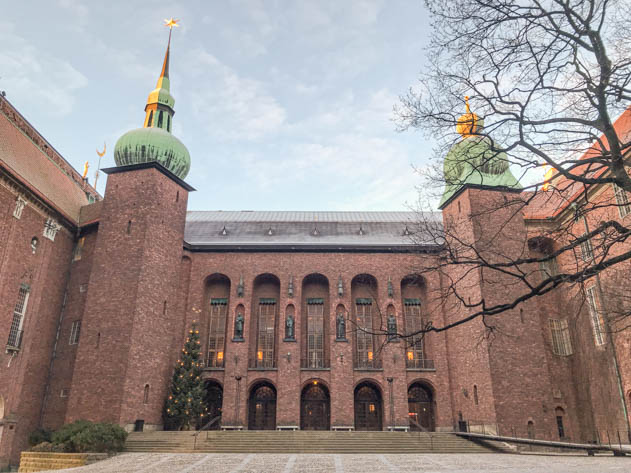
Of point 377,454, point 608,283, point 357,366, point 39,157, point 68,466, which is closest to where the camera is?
point 68,466

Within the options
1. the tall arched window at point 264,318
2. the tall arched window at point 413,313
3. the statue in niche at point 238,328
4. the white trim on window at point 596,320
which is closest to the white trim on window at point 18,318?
the statue in niche at point 238,328

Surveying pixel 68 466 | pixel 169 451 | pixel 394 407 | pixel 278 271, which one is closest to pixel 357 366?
pixel 394 407

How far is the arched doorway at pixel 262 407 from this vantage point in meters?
27.0

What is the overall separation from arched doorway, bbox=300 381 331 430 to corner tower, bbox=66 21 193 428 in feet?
25.5

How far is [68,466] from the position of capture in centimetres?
1666

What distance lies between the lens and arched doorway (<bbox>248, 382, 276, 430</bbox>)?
26953 millimetres

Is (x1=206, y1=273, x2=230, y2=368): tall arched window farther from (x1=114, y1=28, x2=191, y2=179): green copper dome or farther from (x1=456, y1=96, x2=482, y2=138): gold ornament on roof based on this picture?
(x1=456, y1=96, x2=482, y2=138): gold ornament on roof

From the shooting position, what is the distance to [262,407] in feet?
89.6

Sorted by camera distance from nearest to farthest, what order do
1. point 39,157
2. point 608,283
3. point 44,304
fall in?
point 608,283 → point 44,304 → point 39,157

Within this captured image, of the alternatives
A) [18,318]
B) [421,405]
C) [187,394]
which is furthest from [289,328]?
[18,318]

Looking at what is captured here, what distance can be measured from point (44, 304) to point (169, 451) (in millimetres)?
9931

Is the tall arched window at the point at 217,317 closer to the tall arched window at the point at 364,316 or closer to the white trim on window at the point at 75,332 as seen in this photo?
the white trim on window at the point at 75,332

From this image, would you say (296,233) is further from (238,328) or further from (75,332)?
(75,332)

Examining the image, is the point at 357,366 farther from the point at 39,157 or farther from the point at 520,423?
the point at 39,157
